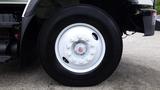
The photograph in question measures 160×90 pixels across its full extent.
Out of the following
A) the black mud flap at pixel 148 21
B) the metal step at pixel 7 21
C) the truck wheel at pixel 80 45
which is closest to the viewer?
the truck wheel at pixel 80 45

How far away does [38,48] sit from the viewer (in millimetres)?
5348

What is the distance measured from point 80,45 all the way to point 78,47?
0.03 metres

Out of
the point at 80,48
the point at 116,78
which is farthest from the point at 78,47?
the point at 116,78

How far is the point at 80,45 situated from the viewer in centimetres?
528

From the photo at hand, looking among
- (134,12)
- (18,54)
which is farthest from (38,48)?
(134,12)

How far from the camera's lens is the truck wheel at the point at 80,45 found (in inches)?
206

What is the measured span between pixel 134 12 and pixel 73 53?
1061 millimetres

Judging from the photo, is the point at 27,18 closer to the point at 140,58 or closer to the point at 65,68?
the point at 65,68

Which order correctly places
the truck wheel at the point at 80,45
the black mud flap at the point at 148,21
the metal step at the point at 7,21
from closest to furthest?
the truck wheel at the point at 80,45 → the metal step at the point at 7,21 → the black mud flap at the point at 148,21

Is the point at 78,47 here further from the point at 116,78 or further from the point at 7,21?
the point at 7,21

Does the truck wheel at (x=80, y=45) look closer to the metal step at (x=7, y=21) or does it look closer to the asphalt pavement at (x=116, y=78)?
the asphalt pavement at (x=116, y=78)

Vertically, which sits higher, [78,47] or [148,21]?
[148,21]

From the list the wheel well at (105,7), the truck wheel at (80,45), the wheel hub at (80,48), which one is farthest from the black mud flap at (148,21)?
the wheel hub at (80,48)

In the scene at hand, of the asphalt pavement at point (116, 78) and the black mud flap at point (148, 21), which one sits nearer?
the asphalt pavement at point (116, 78)
